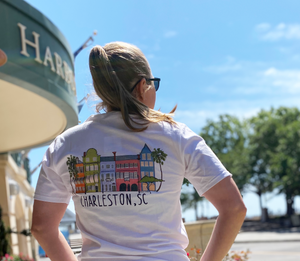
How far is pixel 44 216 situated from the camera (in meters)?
1.33

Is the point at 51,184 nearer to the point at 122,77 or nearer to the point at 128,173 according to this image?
the point at 128,173

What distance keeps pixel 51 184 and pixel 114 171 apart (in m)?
0.28

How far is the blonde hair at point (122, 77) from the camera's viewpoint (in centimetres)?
131

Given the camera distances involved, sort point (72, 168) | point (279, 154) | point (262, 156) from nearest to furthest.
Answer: point (72, 168)
point (279, 154)
point (262, 156)

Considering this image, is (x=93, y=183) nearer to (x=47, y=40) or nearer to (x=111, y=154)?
(x=111, y=154)

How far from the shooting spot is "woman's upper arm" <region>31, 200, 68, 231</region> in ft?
4.34

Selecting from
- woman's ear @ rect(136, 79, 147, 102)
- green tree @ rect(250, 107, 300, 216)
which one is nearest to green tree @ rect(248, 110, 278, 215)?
green tree @ rect(250, 107, 300, 216)

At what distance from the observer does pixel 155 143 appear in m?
1.25

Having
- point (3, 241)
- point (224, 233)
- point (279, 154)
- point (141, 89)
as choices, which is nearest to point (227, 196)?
point (224, 233)

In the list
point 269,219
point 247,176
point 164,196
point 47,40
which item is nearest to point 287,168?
point 247,176

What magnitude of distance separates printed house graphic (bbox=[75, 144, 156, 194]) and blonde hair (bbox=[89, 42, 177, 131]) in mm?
133

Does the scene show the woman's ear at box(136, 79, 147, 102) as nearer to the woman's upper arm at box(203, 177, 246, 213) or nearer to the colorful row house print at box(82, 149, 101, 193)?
the colorful row house print at box(82, 149, 101, 193)

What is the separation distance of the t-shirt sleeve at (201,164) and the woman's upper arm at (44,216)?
1.74ft

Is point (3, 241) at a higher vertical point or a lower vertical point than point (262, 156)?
lower
